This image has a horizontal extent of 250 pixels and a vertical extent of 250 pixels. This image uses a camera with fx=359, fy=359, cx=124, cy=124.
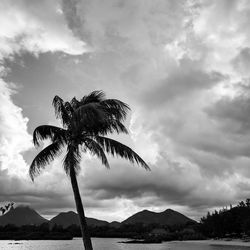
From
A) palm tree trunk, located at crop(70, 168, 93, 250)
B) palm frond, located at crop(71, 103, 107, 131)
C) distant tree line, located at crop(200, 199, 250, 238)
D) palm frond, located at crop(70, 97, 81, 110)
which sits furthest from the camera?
distant tree line, located at crop(200, 199, 250, 238)

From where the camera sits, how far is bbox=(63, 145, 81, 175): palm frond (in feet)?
55.2

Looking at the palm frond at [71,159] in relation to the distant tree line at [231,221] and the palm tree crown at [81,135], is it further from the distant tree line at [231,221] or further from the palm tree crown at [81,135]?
the distant tree line at [231,221]

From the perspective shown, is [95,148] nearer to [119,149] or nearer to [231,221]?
[119,149]

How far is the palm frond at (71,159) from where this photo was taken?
16.8 meters

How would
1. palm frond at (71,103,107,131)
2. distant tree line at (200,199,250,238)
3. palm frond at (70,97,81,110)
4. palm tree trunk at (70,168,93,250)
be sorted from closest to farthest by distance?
palm frond at (71,103,107,131) → palm tree trunk at (70,168,93,250) → palm frond at (70,97,81,110) → distant tree line at (200,199,250,238)

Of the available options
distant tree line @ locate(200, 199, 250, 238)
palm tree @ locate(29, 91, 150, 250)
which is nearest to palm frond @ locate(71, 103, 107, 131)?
palm tree @ locate(29, 91, 150, 250)

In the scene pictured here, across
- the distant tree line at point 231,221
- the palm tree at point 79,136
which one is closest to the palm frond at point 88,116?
the palm tree at point 79,136

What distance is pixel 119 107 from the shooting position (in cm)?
1761

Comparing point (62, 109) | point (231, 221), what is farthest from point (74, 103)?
point (231, 221)

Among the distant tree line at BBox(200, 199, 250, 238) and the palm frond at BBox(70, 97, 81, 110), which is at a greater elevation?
the distant tree line at BBox(200, 199, 250, 238)

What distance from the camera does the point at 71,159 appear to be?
16.8m

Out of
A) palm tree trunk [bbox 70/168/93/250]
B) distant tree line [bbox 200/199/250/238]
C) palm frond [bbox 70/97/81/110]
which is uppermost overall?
distant tree line [bbox 200/199/250/238]

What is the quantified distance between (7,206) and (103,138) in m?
146

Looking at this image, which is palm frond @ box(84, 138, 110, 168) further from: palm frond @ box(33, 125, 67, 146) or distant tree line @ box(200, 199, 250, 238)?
distant tree line @ box(200, 199, 250, 238)
